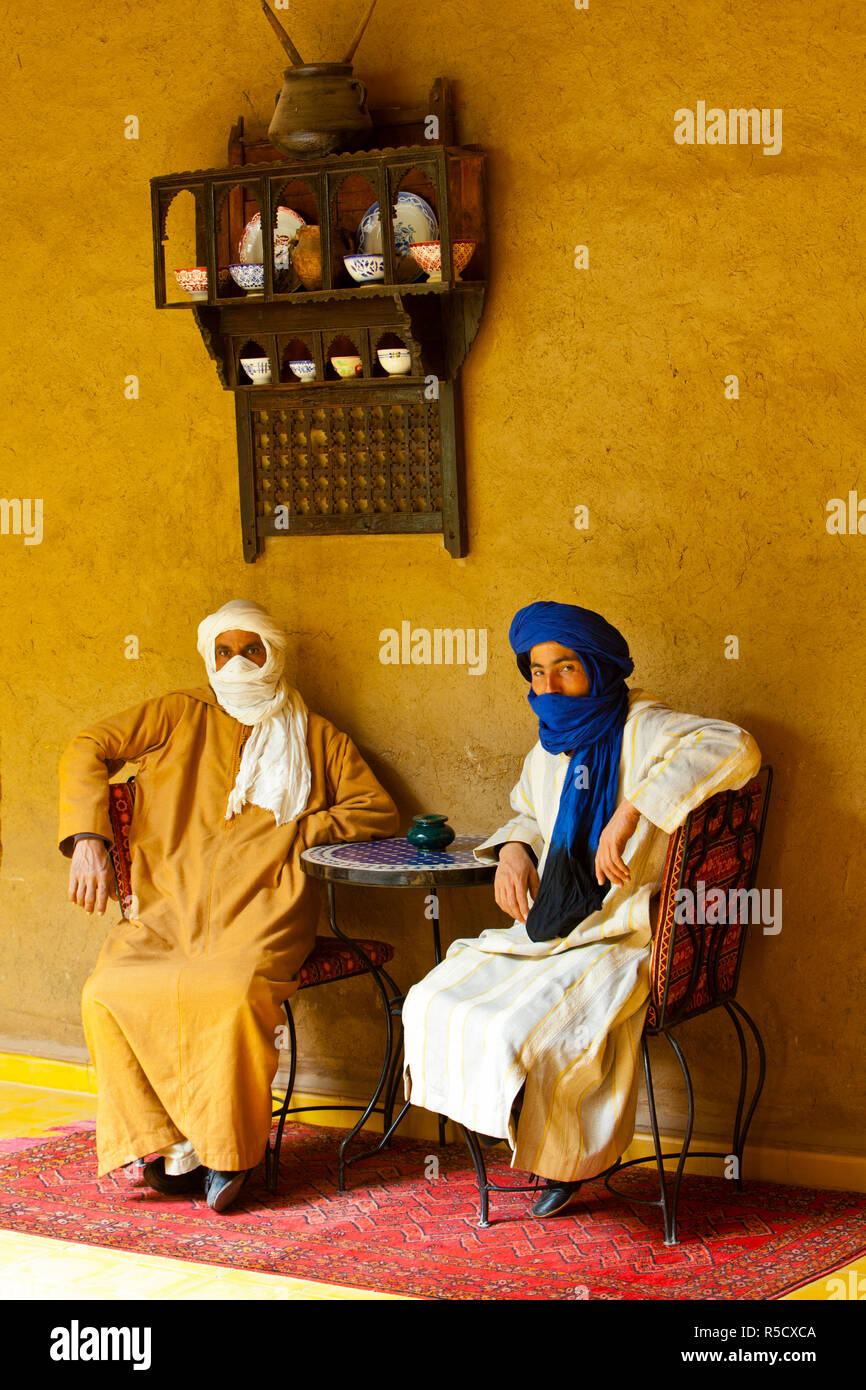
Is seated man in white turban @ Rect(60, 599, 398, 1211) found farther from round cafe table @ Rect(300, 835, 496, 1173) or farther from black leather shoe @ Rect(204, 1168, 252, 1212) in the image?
round cafe table @ Rect(300, 835, 496, 1173)

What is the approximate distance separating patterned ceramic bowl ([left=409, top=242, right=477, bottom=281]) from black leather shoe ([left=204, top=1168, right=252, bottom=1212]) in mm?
2392

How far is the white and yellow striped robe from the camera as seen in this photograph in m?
3.53

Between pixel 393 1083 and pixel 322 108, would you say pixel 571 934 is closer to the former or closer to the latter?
pixel 393 1083

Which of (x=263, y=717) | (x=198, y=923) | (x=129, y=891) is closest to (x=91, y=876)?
(x=129, y=891)

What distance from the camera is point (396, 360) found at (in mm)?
4398

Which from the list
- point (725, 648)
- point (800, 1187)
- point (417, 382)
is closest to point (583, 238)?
point (417, 382)

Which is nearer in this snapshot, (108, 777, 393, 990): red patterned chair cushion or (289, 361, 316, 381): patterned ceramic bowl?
(108, 777, 393, 990): red patterned chair cushion

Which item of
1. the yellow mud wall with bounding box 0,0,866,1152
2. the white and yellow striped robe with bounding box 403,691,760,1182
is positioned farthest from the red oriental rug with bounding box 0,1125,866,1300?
the yellow mud wall with bounding box 0,0,866,1152

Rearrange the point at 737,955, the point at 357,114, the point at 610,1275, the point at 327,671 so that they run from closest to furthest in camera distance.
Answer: the point at 610,1275, the point at 737,955, the point at 357,114, the point at 327,671

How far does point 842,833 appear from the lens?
400 centimetres

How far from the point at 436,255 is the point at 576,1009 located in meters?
1.99

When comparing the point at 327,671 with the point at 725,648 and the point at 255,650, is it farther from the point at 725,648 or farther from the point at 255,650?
the point at 725,648

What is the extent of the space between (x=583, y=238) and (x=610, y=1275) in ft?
8.60

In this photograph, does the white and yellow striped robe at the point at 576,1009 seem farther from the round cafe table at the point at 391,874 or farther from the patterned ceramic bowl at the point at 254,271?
the patterned ceramic bowl at the point at 254,271
